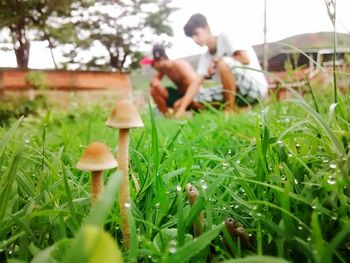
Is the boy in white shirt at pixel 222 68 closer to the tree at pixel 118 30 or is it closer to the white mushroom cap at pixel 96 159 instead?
the tree at pixel 118 30

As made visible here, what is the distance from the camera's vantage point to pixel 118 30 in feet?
8.35

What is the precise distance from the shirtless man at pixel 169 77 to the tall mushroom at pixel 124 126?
11.2ft

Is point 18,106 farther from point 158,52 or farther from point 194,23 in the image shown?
point 158,52

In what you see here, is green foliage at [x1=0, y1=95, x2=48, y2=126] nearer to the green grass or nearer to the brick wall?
the brick wall

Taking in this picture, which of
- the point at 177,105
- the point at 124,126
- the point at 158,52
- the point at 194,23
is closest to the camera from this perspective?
the point at 124,126

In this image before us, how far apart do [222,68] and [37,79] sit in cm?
121

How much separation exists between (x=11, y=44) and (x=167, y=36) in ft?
7.53

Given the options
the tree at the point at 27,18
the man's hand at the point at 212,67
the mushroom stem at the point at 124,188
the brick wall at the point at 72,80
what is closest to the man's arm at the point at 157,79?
the brick wall at the point at 72,80

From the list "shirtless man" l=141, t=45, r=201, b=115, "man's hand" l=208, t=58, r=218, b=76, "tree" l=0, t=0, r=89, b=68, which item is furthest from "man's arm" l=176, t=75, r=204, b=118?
"tree" l=0, t=0, r=89, b=68

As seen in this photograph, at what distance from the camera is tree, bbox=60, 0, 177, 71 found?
1935 millimetres

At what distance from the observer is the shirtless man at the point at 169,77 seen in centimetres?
383

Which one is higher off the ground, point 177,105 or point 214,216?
point 214,216

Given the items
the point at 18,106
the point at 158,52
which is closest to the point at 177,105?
the point at 158,52

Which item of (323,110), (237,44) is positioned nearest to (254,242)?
(323,110)
